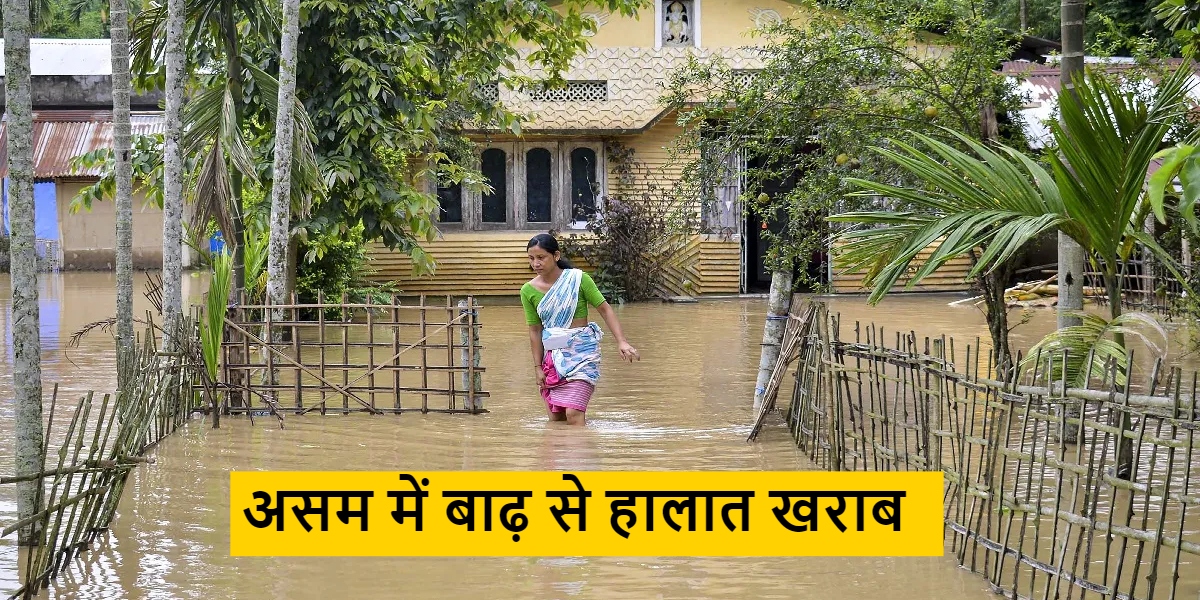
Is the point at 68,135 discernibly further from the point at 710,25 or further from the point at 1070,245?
the point at 1070,245

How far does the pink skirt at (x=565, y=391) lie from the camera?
8.41 metres

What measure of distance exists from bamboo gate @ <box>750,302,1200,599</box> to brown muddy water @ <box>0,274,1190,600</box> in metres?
0.27

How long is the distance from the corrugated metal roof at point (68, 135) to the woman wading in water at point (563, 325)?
19.0 meters

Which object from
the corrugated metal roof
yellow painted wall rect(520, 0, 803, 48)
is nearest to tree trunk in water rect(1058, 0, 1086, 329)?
yellow painted wall rect(520, 0, 803, 48)

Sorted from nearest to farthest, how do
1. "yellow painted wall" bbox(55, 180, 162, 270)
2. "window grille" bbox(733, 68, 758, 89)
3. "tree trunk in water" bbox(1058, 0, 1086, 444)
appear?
1. "tree trunk in water" bbox(1058, 0, 1086, 444)
2. "window grille" bbox(733, 68, 758, 89)
3. "yellow painted wall" bbox(55, 180, 162, 270)

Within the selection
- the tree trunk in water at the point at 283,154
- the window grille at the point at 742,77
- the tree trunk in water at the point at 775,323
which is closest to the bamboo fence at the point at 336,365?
the tree trunk in water at the point at 283,154

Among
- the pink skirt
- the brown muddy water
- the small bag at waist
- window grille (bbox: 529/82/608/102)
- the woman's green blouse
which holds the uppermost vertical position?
window grille (bbox: 529/82/608/102)

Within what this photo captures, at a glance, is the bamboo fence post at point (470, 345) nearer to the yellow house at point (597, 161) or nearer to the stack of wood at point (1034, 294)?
the yellow house at point (597, 161)

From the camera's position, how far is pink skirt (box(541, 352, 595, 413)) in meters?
8.41

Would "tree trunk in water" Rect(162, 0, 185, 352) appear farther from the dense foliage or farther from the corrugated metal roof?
the corrugated metal roof

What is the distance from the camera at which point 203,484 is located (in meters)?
7.09

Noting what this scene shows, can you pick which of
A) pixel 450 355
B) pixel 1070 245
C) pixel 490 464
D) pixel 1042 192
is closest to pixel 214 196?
pixel 450 355

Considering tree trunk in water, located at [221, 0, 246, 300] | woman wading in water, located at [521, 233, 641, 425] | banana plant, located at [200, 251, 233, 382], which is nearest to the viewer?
woman wading in water, located at [521, 233, 641, 425]

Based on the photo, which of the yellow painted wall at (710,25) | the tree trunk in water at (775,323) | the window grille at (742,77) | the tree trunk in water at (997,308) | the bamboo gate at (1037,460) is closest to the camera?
the bamboo gate at (1037,460)
